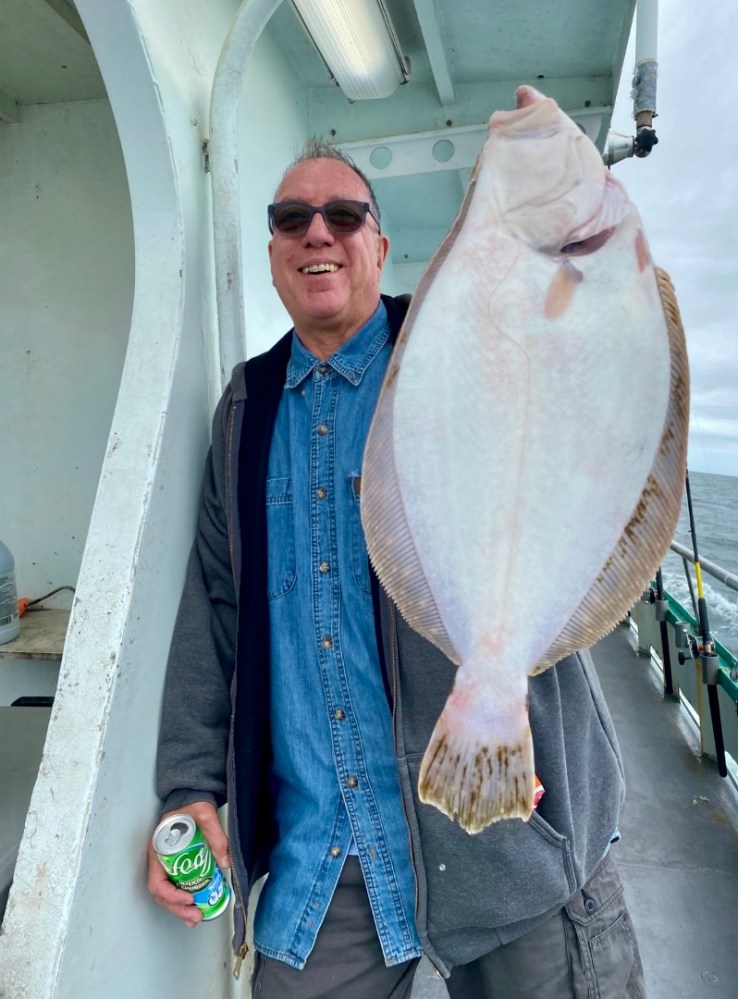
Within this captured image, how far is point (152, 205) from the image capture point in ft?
4.89

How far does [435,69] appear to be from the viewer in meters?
2.46

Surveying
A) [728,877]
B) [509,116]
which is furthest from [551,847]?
[728,877]

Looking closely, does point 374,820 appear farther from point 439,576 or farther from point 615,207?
point 615,207

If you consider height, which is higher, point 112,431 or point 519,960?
point 112,431

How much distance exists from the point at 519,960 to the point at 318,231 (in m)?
1.53

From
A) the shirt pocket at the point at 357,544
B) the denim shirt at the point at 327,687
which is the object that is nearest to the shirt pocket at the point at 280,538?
the denim shirt at the point at 327,687

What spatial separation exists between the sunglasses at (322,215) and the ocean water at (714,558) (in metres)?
0.90

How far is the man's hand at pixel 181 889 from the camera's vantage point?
4.17 feet

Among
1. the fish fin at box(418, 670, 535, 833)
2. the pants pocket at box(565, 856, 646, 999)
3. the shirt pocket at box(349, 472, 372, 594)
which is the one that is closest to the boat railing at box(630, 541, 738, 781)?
the pants pocket at box(565, 856, 646, 999)

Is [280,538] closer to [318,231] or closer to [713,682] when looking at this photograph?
[318,231]

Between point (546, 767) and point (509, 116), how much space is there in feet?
3.60

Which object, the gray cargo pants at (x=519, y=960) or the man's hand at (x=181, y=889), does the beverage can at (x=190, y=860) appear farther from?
the gray cargo pants at (x=519, y=960)

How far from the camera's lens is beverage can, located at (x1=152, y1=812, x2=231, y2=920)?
126cm

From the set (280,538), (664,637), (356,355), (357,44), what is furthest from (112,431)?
(664,637)
